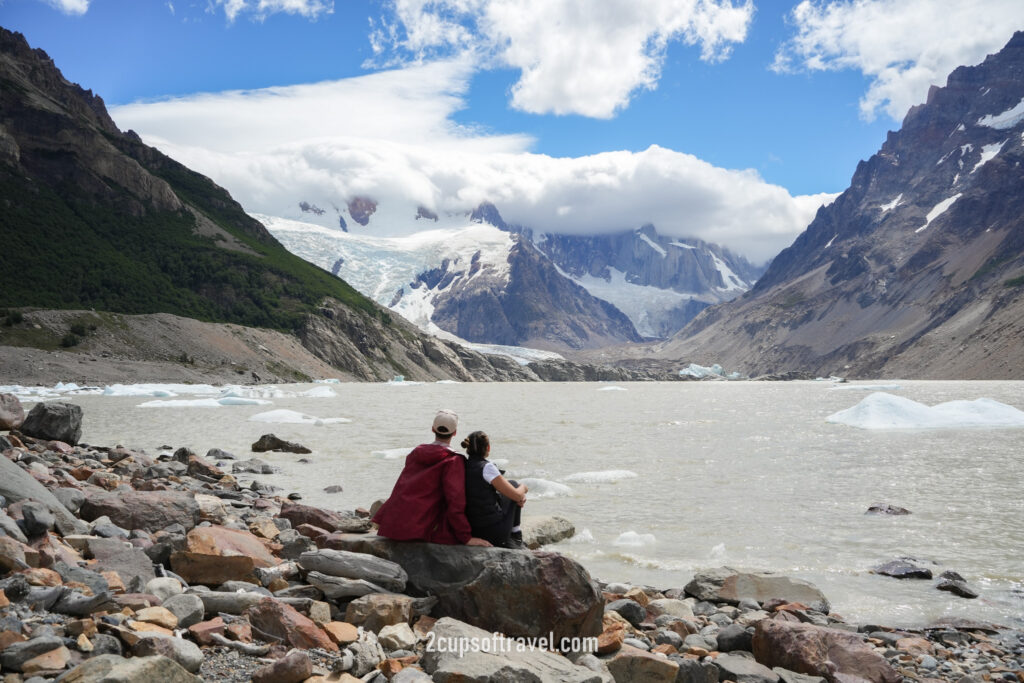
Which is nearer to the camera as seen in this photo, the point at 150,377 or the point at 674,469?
the point at 674,469

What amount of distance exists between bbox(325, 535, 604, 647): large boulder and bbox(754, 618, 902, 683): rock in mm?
2216

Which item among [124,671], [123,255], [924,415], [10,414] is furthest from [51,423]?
[123,255]

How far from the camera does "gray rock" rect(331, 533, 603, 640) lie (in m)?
7.98

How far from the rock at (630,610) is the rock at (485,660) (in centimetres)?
297

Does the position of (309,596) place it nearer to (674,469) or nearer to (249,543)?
(249,543)

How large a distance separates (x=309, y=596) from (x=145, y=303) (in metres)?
136

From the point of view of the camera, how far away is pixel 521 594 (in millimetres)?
8047

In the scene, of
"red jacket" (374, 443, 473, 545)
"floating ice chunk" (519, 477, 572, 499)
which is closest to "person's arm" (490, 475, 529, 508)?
"red jacket" (374, 443, 473, 545)

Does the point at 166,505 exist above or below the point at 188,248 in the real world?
below

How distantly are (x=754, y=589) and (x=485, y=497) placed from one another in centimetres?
570

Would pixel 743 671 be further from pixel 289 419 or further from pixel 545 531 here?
pixel 289 419

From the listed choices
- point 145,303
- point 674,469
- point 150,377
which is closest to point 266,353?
point 145,303

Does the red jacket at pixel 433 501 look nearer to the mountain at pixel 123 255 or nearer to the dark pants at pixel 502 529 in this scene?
the dark pants at pixel 502 529

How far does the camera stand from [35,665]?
17.4 ft
